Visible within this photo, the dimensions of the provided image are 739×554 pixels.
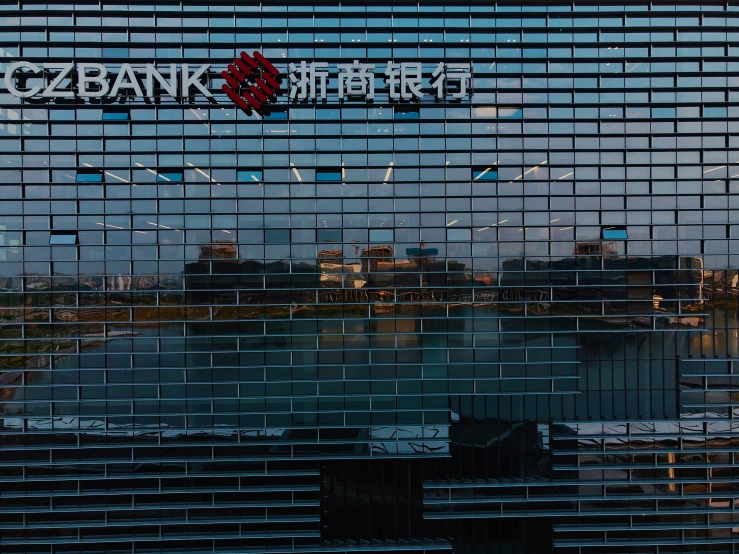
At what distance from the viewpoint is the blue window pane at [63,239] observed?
46.1 ft

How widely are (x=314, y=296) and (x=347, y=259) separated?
1.94 meters

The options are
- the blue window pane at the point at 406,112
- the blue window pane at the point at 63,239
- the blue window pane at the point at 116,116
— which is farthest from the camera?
the blue window pane at the point at 406,112

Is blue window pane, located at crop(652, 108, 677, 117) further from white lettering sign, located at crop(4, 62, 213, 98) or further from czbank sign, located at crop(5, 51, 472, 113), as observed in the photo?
white lettering sign, located at crop(4, 62, 213, 98)

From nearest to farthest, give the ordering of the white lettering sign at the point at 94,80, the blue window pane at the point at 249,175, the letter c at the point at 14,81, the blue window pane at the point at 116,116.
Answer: the letter c at the point at 14,81
the white lettering sign at the point at 94,80
the blue window pane at the point at 116,116
the blue window pane at the point at 249,175

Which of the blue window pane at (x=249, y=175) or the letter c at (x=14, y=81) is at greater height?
the letter c at (x=14, y=81)

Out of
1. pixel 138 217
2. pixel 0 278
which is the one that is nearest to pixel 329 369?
pixel 138 217

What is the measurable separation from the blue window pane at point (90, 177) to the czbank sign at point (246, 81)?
292cm

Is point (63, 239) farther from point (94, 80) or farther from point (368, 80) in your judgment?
point (368, 80)

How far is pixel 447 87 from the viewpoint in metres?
14.4

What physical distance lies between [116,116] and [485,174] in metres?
14.7

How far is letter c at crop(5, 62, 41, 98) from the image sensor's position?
13.7 metres

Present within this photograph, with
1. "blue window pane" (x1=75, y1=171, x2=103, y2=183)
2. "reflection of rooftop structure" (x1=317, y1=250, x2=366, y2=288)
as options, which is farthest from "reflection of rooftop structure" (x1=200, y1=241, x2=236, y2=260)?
"blue window pane" (x1=75, y1=171, x2=103, y2=183)

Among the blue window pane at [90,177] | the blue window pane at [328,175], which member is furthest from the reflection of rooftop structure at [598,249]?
the blue window pane at [90,177]

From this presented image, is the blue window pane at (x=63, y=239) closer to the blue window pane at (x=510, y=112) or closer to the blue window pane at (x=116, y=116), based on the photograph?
the blue window pane at (x=116, y=116)
